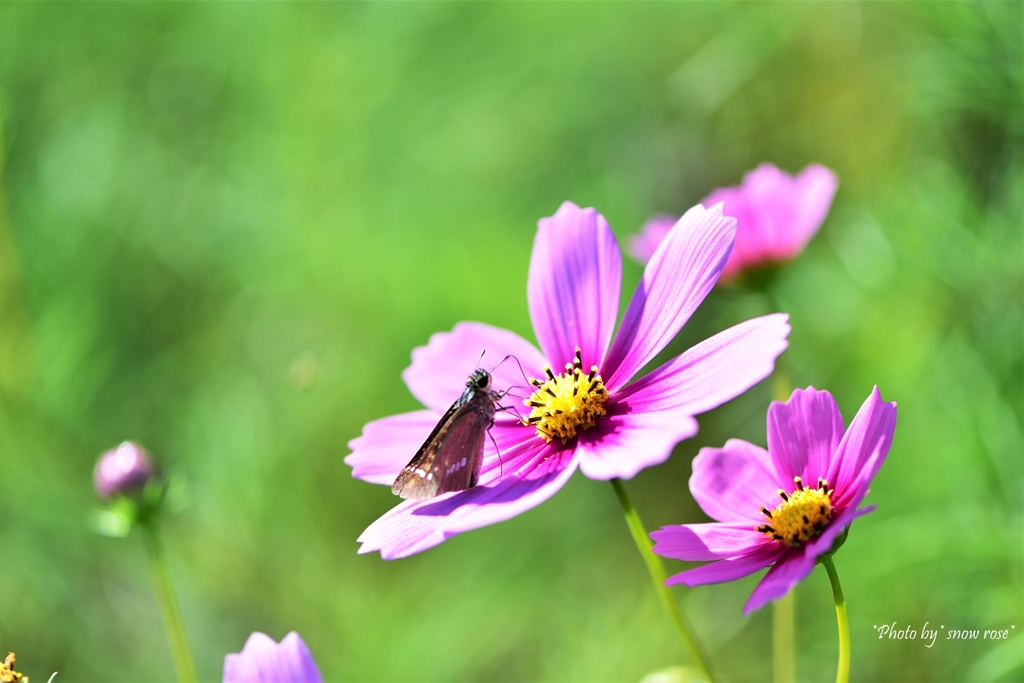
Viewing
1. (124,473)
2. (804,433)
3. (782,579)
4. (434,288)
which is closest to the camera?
(782,579)

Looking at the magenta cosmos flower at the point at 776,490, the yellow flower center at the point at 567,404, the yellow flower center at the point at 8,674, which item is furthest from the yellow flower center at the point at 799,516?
the yellow flower center at the point at 8,674

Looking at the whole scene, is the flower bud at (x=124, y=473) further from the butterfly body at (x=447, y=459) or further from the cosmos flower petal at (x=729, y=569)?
the cosmos flower petal at (x=729, y=569)

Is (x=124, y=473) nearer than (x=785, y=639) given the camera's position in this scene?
No

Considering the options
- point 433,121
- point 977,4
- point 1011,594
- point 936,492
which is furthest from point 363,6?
point 1011,594

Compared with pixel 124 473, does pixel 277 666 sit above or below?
below

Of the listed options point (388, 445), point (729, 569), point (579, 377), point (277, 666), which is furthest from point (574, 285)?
point (277, 666)

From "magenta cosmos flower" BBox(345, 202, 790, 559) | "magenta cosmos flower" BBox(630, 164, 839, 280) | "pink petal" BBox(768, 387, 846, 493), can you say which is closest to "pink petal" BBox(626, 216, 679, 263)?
"magenta cosmos flower" BBox(630, 164, 839, 280)

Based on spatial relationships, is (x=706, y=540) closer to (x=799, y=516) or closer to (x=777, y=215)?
(x=799, y=516)
